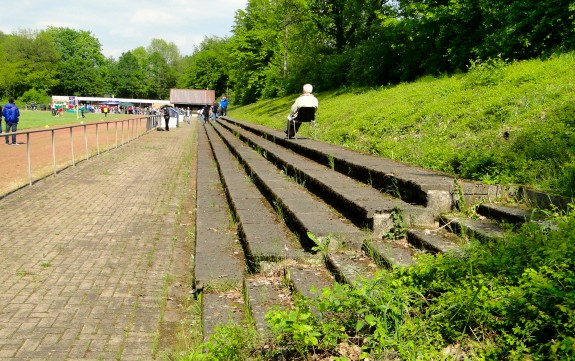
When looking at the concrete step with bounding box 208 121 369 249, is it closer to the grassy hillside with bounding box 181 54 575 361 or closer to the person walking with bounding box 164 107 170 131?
the grassy hillside with bounding box 181 54 575 361

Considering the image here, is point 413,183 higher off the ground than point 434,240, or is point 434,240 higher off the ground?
point 413,183

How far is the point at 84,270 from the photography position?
4.67 metres

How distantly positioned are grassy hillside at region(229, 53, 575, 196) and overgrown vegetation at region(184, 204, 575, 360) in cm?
171

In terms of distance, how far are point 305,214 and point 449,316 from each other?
242cm

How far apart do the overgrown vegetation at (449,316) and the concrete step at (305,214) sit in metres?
1.15

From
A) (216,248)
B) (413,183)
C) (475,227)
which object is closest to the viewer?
(475,227)

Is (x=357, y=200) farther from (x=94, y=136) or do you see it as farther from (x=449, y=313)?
(x=94, y=136)

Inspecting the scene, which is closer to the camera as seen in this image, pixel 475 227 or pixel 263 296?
pixel 263 296

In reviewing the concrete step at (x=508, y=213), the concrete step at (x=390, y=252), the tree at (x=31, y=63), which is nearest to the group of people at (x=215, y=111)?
the concrete step at (x=508, y=213)

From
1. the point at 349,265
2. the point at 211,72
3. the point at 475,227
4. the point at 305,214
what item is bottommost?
the point at 349,265

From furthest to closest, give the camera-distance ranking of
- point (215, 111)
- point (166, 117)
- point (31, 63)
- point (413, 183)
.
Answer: point (31, 63) < point (215, 111) < point (166, 117) < point (413, 183)

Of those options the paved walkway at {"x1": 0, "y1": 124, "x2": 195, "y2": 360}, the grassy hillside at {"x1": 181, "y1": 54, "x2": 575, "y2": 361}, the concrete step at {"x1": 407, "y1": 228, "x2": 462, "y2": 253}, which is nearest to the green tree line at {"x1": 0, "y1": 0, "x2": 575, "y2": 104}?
the concrete step at {"x1": 407, "y1": 228, "x2": 462, "y2": 253}

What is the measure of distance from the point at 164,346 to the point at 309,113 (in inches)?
322

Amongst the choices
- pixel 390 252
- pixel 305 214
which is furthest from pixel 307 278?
pixel 305 214
